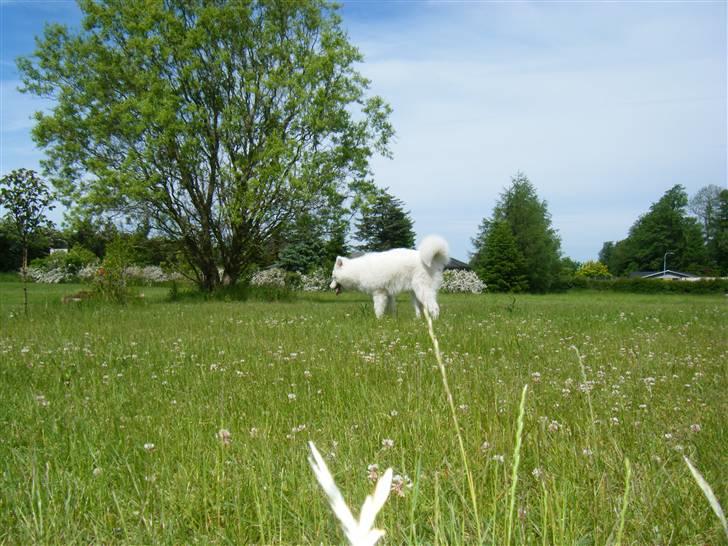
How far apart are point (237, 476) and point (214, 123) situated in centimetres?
2270

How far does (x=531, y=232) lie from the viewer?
161 ft

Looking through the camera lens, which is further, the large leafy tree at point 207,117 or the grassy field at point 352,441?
the large leafy tree at point 207,117

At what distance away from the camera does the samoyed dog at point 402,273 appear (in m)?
9.62

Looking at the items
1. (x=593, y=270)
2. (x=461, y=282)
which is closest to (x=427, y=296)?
(x=461, y=282)

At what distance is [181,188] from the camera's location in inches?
888

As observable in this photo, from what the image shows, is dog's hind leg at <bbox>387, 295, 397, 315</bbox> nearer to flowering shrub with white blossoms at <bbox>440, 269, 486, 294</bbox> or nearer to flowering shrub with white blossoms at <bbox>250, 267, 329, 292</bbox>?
flowering shrub with white blossoms at <bbox>250, 267, 329, 292</bbox>

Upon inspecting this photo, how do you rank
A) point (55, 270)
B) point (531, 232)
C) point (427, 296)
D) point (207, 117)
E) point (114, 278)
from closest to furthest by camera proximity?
point (427, 296) < point (114, 278) < point (207, 117) < point (55, 270) < point (531, 232)

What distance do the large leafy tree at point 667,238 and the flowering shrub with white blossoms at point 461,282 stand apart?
3032 cm

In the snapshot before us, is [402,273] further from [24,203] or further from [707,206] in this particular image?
[707,206]

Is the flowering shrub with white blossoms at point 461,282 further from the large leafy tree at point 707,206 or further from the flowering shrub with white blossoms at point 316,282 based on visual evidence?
the large leafy tree at point 707,206

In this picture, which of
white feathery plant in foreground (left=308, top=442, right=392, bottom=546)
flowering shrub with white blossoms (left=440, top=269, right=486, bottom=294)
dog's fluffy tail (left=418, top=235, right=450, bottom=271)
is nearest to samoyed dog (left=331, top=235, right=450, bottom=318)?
dog's fluffy tail (left=418, top=235, right=450, bottom=271)

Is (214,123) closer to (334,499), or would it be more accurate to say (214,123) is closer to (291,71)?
(291,71)

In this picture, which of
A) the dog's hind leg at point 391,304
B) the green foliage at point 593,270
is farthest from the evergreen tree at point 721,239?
the dog's hind leg at point 391,304

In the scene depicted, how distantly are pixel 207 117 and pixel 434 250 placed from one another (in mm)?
15434
